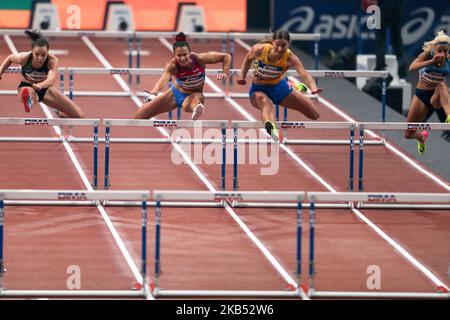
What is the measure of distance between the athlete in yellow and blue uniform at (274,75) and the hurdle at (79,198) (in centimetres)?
415

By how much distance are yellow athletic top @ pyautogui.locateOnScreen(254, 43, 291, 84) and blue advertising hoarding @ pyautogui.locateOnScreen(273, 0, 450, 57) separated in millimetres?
8464

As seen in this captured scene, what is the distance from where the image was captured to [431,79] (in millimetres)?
17812

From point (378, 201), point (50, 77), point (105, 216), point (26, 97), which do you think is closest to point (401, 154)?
point (105, 216)

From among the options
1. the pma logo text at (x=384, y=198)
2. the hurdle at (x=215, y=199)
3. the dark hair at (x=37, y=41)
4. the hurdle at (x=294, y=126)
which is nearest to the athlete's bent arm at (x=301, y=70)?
the hurdle at (x=294, y=126)

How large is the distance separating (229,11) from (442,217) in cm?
1245

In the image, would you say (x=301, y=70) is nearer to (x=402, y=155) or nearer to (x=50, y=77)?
(x=50, y=77)

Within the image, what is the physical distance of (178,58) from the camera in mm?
17266

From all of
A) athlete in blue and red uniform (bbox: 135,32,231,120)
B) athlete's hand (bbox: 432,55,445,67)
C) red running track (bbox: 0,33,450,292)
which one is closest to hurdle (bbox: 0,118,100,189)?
red running track (bbox: 0,33,450,292)

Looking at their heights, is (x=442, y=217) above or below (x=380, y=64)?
below

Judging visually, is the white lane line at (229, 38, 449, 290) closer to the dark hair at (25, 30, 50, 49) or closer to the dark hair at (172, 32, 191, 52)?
the dark hair at (172, 32, 191, 52)

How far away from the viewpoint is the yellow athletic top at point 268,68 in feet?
57.0
